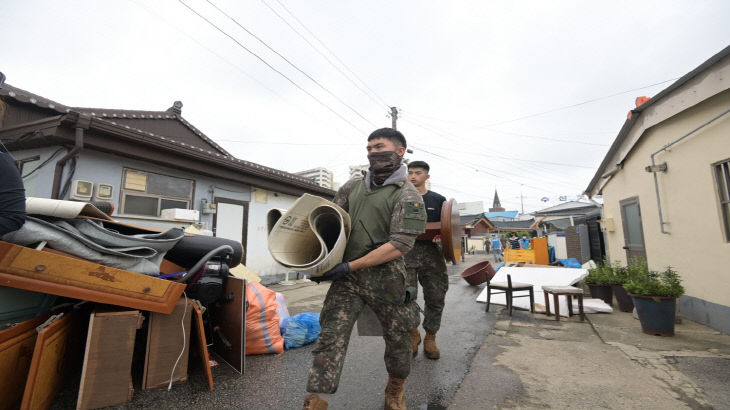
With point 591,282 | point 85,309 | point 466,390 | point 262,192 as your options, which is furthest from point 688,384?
point 262,192

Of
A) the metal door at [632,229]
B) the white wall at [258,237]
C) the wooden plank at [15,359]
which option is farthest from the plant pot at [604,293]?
the wooden plank at [15,359]

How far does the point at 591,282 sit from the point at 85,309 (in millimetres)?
Result: 7362

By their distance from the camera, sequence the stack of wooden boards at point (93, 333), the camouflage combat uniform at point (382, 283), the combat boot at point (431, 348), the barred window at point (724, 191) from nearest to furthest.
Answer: the camouflage combat uniform at point (382, 283), the stack of wooden boards at point (93, 333), the combat boot at point (431, 348), the barred window at point (724, 191)

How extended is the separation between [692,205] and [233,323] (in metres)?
6.06

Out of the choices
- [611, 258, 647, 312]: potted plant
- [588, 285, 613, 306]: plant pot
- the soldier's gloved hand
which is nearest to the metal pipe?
the soldier's gloved hand

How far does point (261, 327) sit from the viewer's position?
312 centimetres

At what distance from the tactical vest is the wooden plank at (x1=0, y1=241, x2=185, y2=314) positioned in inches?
58.9

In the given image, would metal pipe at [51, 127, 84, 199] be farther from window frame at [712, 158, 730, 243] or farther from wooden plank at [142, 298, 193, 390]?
window frame at [712, 158, 730, 243]

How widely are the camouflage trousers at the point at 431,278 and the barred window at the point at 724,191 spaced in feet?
12.3

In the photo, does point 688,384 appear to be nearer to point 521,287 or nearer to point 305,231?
point 521,287

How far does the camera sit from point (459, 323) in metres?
4.38

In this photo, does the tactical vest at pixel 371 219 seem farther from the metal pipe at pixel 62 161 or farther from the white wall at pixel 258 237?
the white wall at pixel 258 237

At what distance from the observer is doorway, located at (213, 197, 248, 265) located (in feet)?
24.5

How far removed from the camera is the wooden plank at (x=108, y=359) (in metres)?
2.01
